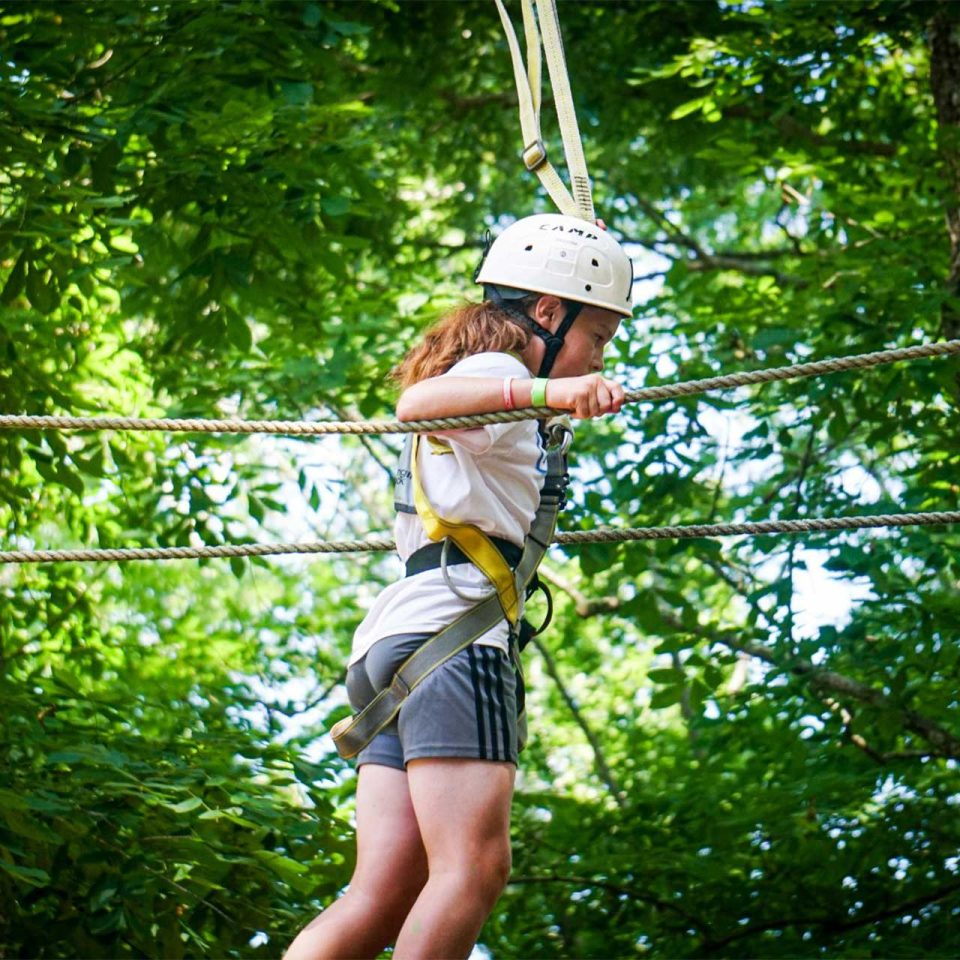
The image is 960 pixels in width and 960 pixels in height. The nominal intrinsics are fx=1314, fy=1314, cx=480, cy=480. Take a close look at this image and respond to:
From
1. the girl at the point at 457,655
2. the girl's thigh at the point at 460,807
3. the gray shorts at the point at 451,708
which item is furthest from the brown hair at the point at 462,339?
the girl's thigh at the point at 460,807

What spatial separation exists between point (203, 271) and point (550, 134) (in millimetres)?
3611

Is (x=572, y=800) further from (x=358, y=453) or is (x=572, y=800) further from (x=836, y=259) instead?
(x=358, y=453)

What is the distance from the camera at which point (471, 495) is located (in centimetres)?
200

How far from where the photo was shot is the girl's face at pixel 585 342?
7.22 ft

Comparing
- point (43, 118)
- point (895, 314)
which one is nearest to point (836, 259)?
point (895, 314)

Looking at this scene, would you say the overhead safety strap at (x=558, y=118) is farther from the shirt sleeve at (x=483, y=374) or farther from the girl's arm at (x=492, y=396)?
the girl's arm at (x=492, y=396)

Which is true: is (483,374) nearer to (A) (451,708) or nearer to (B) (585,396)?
(B) (585,396)

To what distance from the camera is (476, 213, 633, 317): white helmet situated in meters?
2.23

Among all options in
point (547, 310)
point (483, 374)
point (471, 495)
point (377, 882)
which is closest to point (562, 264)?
point (547, 310)

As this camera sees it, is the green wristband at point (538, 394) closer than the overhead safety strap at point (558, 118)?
Yes

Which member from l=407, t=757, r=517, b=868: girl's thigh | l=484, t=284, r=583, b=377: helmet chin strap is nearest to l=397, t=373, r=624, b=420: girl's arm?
l=484, t=284, r=583, b=377: helmet chin strap

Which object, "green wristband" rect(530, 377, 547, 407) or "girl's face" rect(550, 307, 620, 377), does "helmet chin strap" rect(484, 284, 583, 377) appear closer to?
"girl's face" rect(550, 307, 620, 377)

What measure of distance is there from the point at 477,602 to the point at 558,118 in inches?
39.9

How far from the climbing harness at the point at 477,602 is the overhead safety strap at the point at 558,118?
54 centimetres
